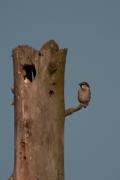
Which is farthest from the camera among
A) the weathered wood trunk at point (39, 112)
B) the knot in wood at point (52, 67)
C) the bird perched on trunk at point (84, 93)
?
the bird perched on trunk at point (84, 93)

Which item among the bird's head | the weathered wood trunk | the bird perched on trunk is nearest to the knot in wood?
the weathered wood trunk

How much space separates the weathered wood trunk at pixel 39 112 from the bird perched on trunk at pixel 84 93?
4.10 ft

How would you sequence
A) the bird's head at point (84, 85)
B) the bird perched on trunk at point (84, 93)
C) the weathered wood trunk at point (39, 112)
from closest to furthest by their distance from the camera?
the weathered wood trunk at point (39, 112), the bird perched on trunk at point (84, 93), the bird's head at point (84, 85)

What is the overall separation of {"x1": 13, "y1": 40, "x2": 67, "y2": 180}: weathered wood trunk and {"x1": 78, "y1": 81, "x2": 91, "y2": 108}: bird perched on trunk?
125cm

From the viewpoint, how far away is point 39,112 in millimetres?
6547

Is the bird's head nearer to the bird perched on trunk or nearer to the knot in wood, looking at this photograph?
the bird perched on trunk

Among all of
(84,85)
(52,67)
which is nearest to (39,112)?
(52,67)

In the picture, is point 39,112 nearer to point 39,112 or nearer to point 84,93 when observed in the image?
point 39,112

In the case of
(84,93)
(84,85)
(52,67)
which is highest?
(84,85)

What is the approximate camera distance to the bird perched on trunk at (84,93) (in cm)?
802

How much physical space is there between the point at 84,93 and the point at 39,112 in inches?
70.1

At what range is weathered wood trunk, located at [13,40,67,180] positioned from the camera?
21.3ft

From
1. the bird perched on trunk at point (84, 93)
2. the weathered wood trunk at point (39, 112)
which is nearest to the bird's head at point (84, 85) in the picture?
the bird perched on trunk at point (84, 93)

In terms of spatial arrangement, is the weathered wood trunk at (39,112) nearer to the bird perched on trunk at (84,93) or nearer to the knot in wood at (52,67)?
the knot in wood at (52,67)
